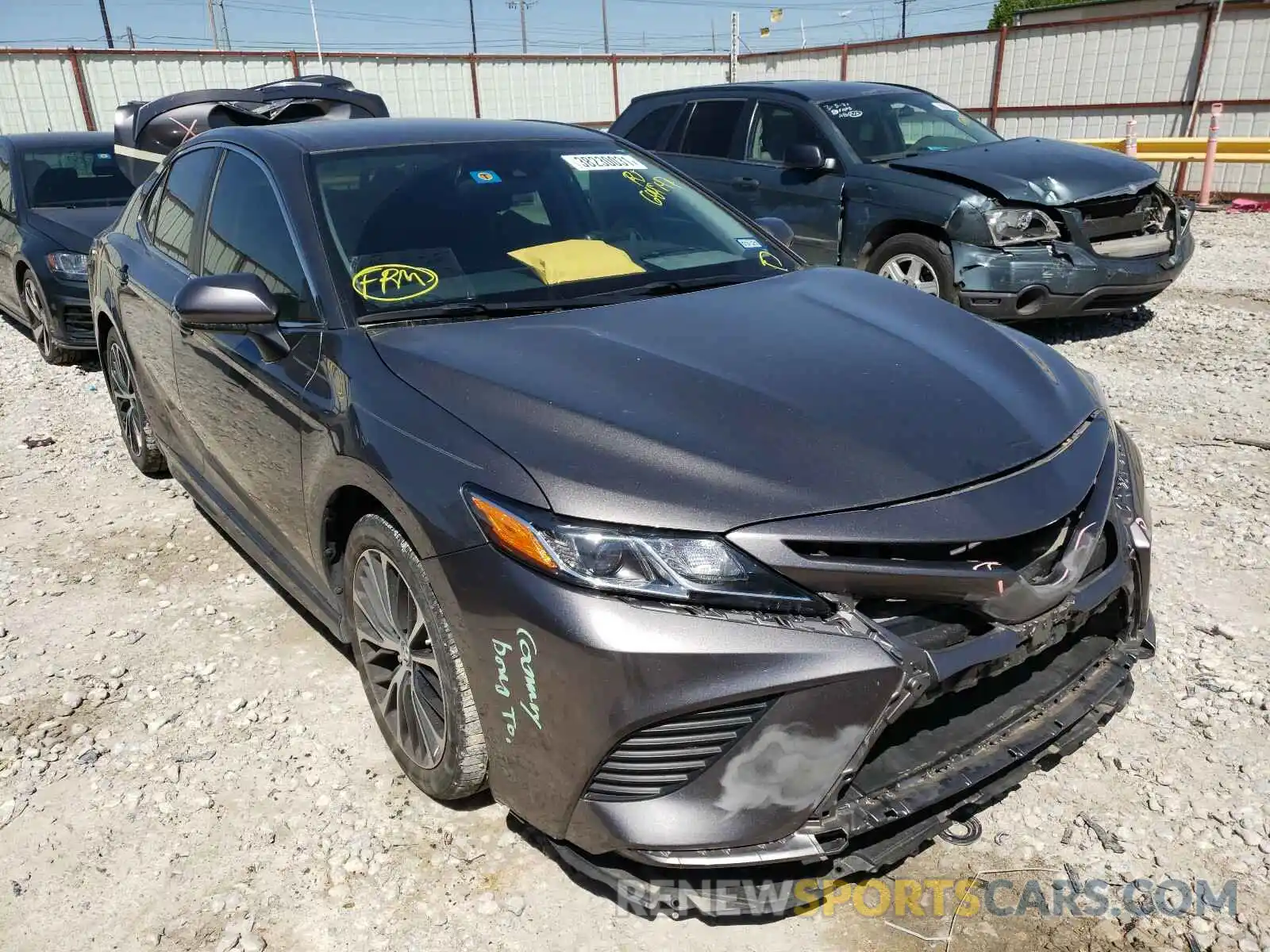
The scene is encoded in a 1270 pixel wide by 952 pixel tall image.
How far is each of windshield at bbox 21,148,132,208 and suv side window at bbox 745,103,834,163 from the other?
480cm

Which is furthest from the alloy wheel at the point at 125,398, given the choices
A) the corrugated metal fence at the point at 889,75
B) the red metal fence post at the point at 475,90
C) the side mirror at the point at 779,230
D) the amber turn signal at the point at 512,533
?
the red metal fence post at the point at 475,90

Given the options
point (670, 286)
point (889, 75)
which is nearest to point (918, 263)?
point (670, 286)

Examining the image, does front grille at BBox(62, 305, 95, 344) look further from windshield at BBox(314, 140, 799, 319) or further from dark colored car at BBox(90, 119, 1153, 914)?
windshield at BBox(314, 140, 799, 319)

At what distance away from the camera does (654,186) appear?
3.56m

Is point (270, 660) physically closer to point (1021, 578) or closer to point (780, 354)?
point (780, 354)

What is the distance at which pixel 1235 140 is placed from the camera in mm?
12250

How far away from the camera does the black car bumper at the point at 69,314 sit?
674 centimetres

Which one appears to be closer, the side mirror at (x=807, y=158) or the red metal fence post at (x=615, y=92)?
the side mirror at (x=807, y=158)

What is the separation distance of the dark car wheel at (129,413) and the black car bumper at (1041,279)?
15.1 ft

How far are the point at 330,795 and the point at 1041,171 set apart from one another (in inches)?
221

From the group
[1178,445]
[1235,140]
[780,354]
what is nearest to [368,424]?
[780,354]

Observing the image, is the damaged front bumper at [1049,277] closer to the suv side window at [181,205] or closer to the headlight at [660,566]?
the suv side window at [181,205]

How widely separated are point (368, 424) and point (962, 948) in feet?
5.77

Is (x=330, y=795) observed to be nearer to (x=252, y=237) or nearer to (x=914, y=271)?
(x=252, y=237)
